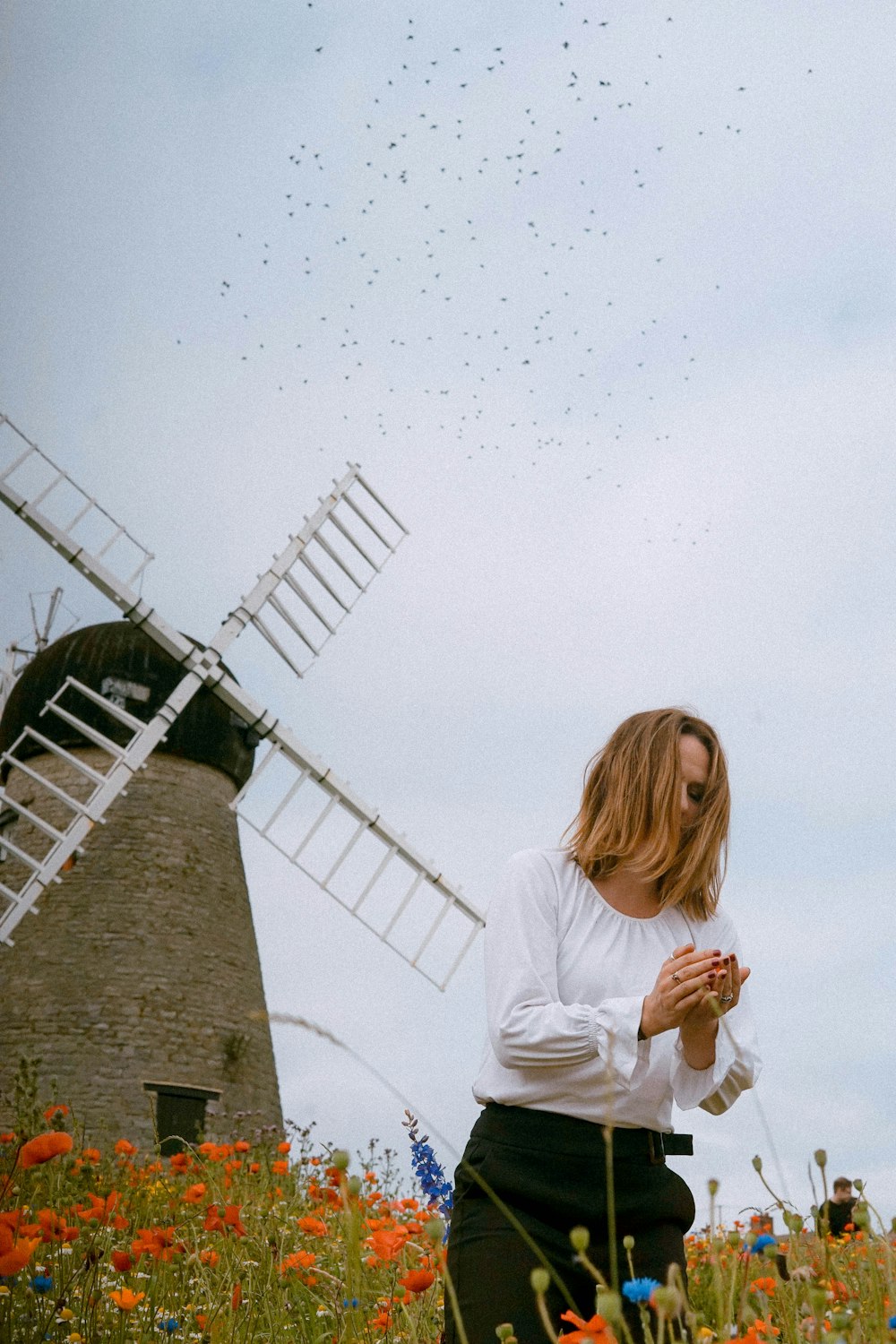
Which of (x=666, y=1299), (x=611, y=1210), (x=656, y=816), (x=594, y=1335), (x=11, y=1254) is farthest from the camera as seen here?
(x=656, y=816)

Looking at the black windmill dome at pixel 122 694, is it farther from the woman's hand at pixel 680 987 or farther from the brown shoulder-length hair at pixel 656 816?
the woman's hand at pixel 680 987

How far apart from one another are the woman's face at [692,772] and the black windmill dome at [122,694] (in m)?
10.2

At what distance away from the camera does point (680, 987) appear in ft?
6.13

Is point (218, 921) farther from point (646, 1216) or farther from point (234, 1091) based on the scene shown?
point (646, 1216)

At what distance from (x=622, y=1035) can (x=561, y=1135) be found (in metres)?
0.22

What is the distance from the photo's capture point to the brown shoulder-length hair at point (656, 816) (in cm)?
235

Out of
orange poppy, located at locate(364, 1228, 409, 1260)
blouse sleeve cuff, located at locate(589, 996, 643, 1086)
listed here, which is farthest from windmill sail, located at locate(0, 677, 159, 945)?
blouse sleeve cuff, located at locate(589, 996, 643, 1086)

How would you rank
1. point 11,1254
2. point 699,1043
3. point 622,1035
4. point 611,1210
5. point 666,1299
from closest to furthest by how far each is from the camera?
point 666,1299
point 611,1210
point 11,1254
point 622,1035
point 699,1043

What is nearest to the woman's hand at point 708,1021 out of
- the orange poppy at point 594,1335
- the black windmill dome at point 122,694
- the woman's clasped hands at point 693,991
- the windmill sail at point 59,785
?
the woman's clasped hands at point 693,991

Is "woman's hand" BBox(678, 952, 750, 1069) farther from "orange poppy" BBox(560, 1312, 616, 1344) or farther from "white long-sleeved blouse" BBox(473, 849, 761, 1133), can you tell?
"orange poppy" BBox(560, 1312, 616, 1344)

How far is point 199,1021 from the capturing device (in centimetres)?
1112

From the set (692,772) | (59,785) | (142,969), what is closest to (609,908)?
(692,772)

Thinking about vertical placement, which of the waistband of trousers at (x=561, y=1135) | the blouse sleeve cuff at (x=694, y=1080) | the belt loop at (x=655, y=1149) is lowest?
the waistband of trousers at (x=561, y=1135)

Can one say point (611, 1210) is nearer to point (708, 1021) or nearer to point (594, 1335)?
point (594, 1335)
